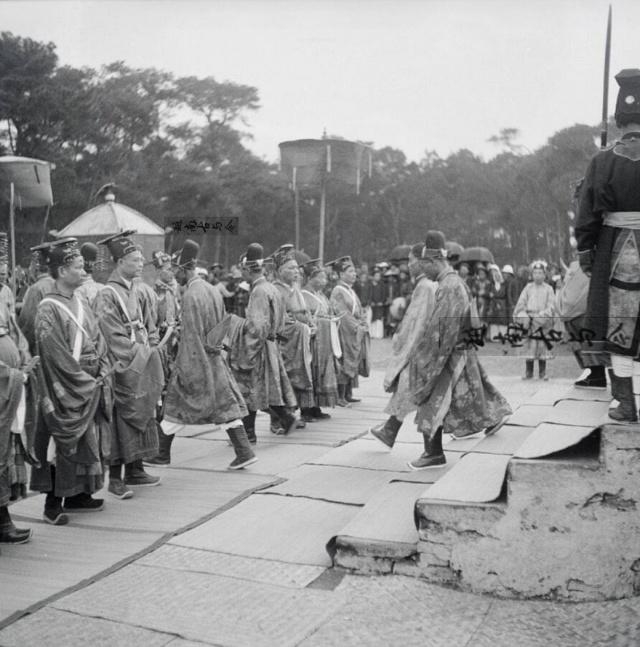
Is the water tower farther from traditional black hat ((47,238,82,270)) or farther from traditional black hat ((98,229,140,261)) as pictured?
traditional black hat ((47,238,82,270))

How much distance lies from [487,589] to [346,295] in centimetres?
595

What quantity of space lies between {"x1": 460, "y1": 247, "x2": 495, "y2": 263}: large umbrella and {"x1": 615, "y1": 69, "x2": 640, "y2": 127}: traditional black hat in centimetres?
1427

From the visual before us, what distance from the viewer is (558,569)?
351 centimetres

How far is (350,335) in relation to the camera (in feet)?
29.7

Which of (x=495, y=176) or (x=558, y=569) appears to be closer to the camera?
(x=558, y=569)

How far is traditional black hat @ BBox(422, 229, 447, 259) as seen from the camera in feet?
18.6

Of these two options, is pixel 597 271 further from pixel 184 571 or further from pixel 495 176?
pixel 495 176

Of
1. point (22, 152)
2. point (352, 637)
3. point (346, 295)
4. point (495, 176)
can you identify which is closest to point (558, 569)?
point (352, 637)

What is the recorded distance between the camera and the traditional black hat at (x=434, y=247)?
223 inches

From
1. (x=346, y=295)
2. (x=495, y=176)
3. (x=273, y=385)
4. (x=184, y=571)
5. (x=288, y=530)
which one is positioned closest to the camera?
(x=184, y=571)

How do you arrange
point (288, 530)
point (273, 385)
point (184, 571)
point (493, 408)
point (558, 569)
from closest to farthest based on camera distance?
point (558, 569) → point (184, 571) → point (288, 530) → point (493, 408) → point (273, 385)

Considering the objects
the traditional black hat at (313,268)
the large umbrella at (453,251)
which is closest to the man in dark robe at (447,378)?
the large umbrella at (453,251)

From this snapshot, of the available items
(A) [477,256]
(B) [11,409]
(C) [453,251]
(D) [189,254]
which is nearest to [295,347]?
(D) [189,254]

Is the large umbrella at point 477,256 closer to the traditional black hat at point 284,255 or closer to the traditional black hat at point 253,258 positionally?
the traditional black hat at point 284,255
